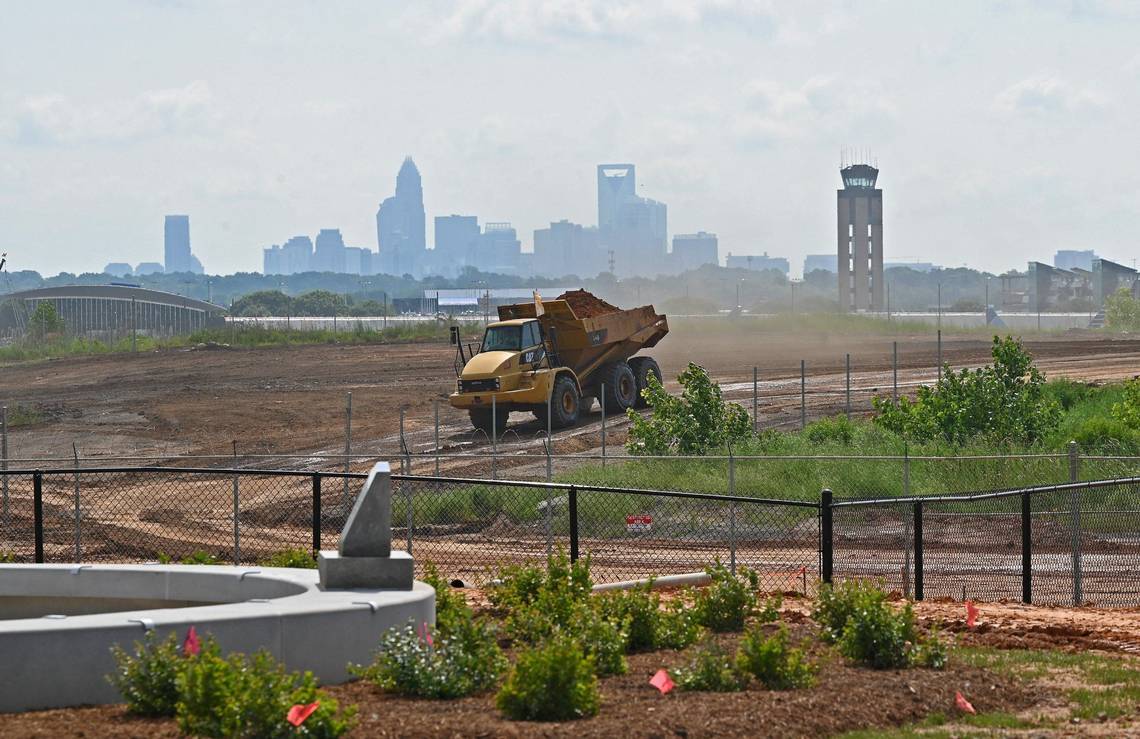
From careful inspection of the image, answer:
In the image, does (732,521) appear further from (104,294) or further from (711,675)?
(104,294)

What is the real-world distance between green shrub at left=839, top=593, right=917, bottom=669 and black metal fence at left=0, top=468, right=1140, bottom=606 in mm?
6793

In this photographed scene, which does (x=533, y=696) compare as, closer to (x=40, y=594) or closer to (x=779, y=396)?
(x=40, y=594)

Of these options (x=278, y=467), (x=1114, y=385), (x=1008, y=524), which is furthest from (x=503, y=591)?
(x=1114, y=385)

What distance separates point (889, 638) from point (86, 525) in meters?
18.8

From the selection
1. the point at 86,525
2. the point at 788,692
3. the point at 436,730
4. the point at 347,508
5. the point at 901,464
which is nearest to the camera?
the point at 436,730

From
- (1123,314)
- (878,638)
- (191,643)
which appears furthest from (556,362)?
(1123,314)

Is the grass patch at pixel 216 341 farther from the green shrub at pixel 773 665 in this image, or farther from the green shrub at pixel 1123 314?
the green shrub at pixel 773 665

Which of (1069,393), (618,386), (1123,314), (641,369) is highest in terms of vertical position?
(1123,314)

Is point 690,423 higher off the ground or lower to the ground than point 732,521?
higher

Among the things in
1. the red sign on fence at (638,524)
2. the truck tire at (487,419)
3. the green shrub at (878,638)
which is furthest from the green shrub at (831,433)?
the green shrub at (878,638)

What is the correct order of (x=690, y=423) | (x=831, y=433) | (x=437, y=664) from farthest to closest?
1. (x=831, y=433)
2. (x=690, y=423)
3. (x=437, y=664)

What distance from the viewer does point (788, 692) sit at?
10.2 meters

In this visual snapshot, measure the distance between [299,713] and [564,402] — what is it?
31044mm

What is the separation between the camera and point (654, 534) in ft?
82.6
